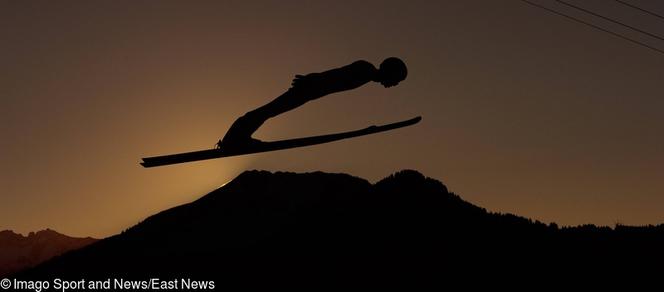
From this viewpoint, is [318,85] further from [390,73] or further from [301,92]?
[390,73]

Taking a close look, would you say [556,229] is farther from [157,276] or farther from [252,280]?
[157,276]

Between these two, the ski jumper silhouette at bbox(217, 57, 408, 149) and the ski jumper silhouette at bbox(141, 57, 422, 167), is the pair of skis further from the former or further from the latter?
the ski jumper silhouette at bbox(217, 57, 408, 149)

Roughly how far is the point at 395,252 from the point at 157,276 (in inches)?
1458

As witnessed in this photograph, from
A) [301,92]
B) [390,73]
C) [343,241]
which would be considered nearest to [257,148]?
[301,92]

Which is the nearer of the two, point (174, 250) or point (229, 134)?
point (229, 134)

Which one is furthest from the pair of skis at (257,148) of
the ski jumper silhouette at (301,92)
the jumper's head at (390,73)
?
the jumper's head at (390,73)

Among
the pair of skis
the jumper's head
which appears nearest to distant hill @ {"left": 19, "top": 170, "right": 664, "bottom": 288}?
the pair of skis

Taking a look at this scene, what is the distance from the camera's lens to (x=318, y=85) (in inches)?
418

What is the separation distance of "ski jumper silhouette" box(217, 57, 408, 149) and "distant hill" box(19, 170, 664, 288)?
72884 mm

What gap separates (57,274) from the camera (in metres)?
106

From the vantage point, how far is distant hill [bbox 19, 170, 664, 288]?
9100 centimetres

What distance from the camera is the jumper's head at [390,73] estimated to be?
10.9 meters

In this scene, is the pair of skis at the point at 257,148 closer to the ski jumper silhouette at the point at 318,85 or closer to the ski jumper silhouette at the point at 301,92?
the ski jumper silhouette at the point at 301,92

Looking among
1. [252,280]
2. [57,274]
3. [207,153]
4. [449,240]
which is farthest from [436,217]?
[207,153]
